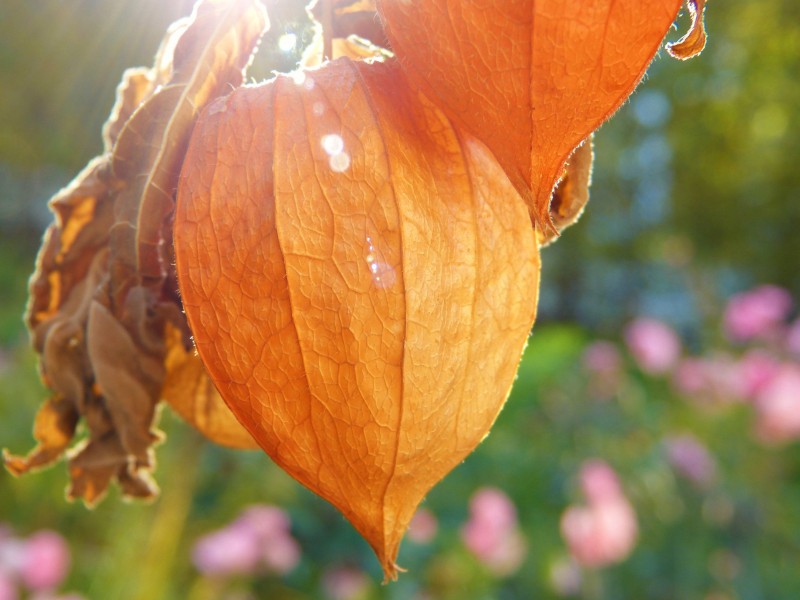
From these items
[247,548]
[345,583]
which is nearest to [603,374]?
[345,583]

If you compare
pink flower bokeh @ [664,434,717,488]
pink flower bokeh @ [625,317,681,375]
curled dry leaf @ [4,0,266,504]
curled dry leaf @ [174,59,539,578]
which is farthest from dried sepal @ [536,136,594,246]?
pink flower bokeh @ [625,317,681,375]

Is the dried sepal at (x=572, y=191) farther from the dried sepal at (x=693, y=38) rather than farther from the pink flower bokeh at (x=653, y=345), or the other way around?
the pink flower bokeh at (x=653, y=345)

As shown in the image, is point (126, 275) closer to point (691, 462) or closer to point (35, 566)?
point (35, 566)

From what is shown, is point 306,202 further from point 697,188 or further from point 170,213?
point 697,188

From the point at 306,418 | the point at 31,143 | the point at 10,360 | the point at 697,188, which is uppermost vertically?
the point at 306,418

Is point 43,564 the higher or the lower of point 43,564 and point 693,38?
the lower

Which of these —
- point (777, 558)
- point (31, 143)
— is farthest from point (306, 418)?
point (31, 143)
